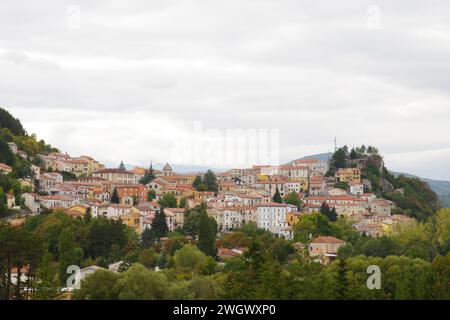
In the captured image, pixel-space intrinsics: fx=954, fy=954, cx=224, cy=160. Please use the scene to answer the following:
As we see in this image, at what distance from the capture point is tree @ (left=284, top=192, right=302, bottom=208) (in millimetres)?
73062

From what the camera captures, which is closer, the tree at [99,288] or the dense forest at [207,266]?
the dense forest at [207,266]

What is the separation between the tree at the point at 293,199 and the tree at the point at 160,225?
1578 cm

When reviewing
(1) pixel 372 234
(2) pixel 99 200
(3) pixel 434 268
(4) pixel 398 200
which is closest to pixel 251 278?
(3) pixel 434 268

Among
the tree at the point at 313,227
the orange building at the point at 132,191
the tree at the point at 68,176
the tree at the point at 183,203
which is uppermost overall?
the tree at the point at 68,176

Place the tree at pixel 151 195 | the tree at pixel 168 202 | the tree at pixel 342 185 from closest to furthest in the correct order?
1. the tree at pixel 168 202
2. the tree at pixel 151 195
3. the tree at pixel 342 185

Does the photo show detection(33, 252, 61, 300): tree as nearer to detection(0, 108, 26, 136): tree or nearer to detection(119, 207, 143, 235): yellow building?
detection(119, 207, 143, 235): yellow building

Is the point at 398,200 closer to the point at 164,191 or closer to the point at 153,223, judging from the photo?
the point at 164,191

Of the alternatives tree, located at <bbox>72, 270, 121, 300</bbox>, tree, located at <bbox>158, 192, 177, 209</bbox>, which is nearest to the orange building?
tree, located at <bbox>158, 192, 177, 209</bbox>

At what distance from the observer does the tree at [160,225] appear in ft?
192

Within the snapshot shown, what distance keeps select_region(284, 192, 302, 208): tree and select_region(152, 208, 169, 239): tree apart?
51.8ft

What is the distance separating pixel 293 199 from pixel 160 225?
1727 cm

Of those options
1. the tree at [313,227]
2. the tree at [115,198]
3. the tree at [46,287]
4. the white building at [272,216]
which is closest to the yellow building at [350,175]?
the white building at [272,216]

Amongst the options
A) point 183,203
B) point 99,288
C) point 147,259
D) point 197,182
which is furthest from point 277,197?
point 99,288

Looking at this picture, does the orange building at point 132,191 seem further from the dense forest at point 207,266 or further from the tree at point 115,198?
the dense forest at point 207,266
